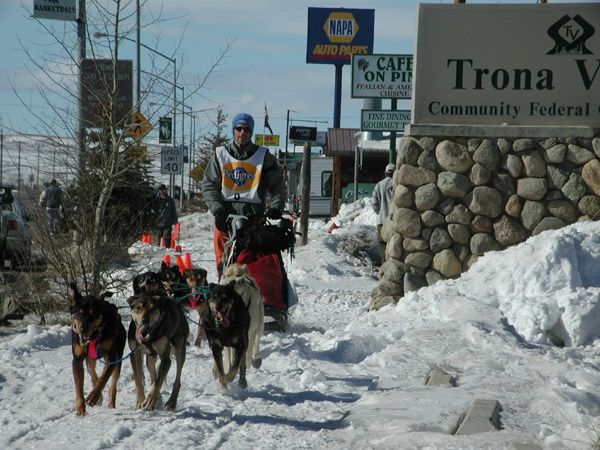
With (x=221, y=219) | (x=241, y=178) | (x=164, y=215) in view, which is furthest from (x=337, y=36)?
(x=221, y=219)

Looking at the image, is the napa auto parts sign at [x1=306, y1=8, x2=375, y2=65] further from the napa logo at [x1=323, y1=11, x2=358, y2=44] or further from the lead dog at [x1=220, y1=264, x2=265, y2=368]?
the lead dog at [x1=220, y1=264, x2=265, y2=368]

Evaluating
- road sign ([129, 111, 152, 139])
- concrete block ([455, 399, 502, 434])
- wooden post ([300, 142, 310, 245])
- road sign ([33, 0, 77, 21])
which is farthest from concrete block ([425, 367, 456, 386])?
wooden post ([300, 142, 310, 245])

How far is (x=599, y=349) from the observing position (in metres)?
8.84

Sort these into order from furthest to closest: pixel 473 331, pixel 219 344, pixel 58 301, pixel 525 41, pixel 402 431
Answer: pixel 525 41, pixel 58 301, pixel 473 331, pixel 219 344, pixel 402 431

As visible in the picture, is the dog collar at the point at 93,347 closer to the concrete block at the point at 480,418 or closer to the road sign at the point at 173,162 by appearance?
the concrete block at the point at 480,418

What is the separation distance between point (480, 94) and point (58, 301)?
208 inches

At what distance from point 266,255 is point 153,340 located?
318 centimetres

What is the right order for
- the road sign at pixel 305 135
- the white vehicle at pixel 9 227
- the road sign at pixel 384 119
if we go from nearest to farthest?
1. the road sign at pixel 384 119
2. the white vehicle at pixel 9 227
3. the road sign at pixel 305 135

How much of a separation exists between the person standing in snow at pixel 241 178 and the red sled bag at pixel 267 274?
0.37 metres

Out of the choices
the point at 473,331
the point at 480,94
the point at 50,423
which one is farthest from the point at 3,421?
the point at 480,94

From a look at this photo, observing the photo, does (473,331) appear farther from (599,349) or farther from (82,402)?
(82,402)

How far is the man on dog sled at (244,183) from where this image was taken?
908 centimetres

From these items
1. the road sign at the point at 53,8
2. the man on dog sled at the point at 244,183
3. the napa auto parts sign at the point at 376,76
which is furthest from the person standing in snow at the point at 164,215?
the man on dog sled at the point at 244,183

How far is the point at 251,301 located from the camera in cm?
749
